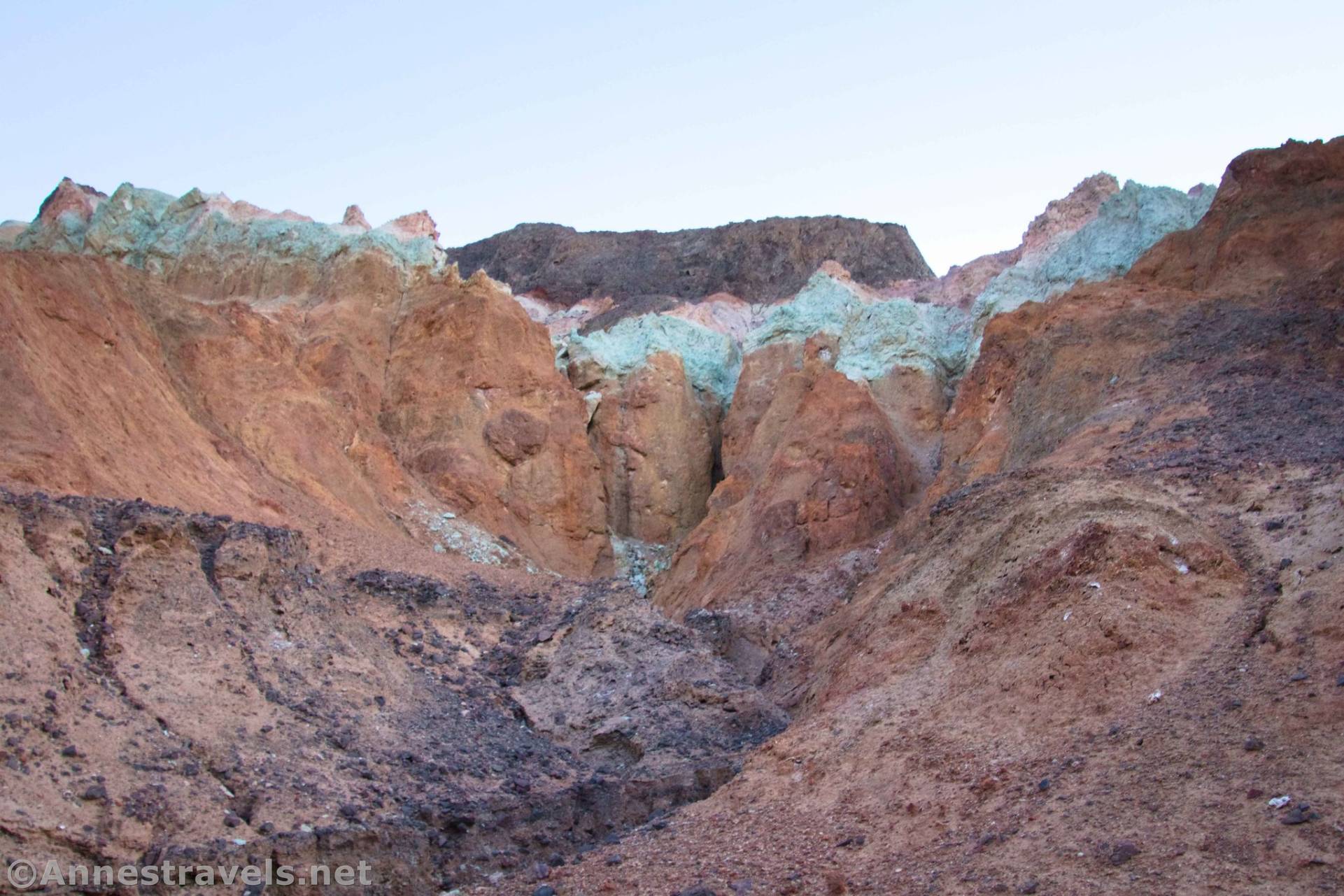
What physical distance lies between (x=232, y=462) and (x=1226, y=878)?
16605 millimetres

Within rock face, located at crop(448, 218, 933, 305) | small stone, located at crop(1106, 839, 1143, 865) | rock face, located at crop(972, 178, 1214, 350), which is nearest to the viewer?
small stone, located at crop(1106, 839, 1143, 865)

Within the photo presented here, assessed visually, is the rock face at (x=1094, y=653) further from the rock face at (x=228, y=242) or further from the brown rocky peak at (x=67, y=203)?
the brown rocky peak at (x=67, y=203)

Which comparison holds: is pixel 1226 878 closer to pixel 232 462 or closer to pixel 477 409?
pixel 232 462

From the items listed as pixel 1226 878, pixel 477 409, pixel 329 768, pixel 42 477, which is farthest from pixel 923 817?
pixel 477 409

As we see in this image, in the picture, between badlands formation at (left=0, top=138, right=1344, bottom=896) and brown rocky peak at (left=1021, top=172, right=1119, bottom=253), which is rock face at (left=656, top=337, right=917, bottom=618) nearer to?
badlands formation at (left=0, top=138, right=1344, bottom=896)

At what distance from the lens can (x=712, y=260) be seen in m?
47.6

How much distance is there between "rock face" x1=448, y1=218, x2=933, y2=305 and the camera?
45.8 meters

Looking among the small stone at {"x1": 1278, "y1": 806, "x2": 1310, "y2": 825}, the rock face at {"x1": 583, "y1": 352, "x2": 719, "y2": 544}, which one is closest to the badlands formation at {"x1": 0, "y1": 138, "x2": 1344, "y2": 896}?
the small stone at {"x1": 1278, "y1": 806, "x2": 1310, "y2": 825}

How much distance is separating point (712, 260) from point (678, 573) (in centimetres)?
2332

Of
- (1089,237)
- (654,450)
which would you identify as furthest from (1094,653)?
(1089,237)

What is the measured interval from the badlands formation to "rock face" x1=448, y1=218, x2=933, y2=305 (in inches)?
517

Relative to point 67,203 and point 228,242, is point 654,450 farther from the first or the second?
point 67,203

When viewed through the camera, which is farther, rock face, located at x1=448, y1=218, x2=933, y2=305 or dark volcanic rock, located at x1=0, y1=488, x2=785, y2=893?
rock face, located at x1=448, y1=218, x2=933, y2=305

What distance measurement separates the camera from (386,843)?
10.4 metres
